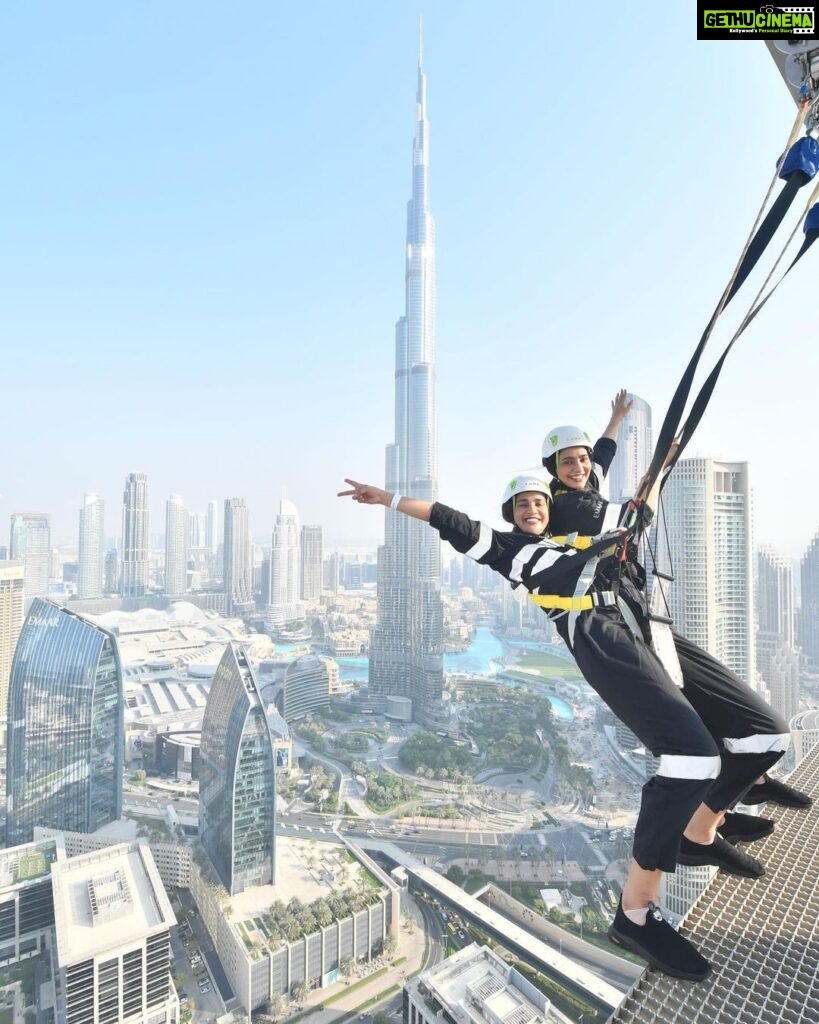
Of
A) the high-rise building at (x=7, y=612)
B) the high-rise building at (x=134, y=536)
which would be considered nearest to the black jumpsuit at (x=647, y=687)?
the high-rise building at (x=7, y=612)

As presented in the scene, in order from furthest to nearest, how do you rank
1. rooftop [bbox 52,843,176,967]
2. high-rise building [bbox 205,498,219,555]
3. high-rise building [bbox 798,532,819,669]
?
1. high-rise building [bbox 205,498,219,555]
2. high-rise building [bbox 798,532,819,669]
3. rooftop [bbox 52,843,176,967]

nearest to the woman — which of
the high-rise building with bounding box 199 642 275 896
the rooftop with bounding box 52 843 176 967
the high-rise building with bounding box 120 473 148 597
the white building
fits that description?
the white building

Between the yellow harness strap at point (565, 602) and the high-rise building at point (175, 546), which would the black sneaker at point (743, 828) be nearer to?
the yellow harness strap at point (565, 602)

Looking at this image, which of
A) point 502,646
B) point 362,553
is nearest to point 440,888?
point 502,646

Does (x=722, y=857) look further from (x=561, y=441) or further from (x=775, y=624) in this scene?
(x=775, y=624)

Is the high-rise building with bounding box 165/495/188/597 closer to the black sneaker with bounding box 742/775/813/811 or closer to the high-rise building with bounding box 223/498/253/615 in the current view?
the high-rise building with bounding box 223/498/253/615

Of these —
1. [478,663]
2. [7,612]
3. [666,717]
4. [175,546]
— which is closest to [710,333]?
[666,717]
